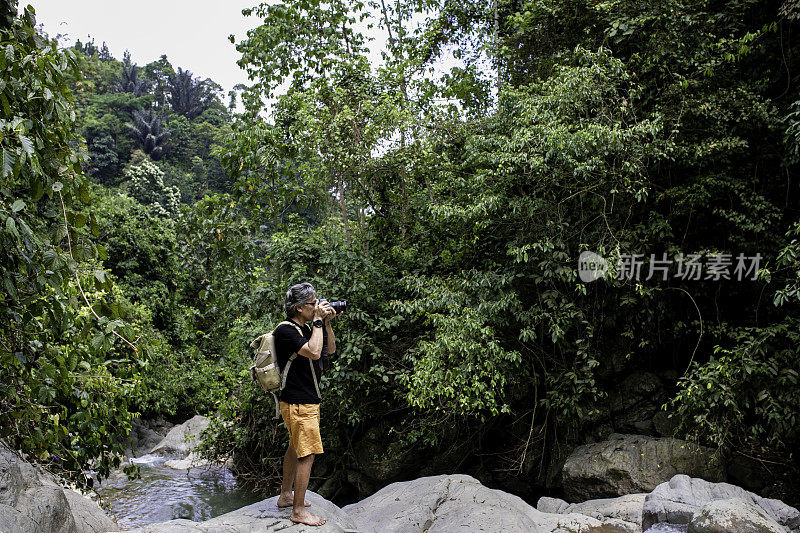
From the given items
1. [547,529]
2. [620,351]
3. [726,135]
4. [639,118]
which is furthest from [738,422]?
[639,118]

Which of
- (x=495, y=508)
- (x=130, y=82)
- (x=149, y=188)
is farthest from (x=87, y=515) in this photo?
(x=130, y=82)

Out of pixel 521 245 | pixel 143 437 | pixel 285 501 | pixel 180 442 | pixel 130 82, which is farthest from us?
pixel 130 82

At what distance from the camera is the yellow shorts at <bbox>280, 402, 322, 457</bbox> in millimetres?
3395

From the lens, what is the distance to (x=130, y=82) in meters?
34.8

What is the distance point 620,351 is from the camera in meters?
7.31

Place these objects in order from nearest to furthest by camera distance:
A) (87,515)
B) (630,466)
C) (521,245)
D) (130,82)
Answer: (87,515), (630,466), (521,245), (130,82)

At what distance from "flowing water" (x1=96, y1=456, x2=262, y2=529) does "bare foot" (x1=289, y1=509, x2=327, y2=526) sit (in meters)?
4.45

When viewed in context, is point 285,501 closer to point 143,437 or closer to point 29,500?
point 29,500

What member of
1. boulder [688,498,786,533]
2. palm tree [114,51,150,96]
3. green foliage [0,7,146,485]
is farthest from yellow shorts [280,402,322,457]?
palm tree [114,51,150,96]

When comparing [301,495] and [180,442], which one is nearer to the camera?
[301,495]

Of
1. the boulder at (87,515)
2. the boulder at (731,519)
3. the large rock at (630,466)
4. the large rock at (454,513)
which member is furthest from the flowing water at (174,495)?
the boulder at (731,519)

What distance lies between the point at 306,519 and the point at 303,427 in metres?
0.57

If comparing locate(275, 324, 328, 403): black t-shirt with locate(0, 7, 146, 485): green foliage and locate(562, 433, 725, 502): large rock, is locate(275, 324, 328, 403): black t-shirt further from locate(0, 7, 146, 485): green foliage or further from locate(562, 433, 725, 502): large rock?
locate(562, 433, 725, 502): large rock

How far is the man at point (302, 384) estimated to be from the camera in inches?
134
